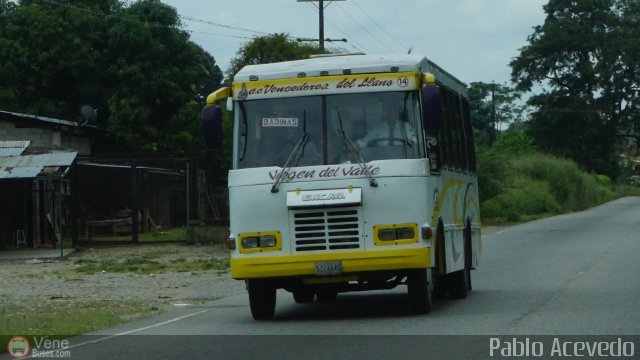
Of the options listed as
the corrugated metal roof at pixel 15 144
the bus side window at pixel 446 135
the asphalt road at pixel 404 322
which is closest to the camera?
the asphalt road at pixel 404 322

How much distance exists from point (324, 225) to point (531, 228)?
93.6 feet

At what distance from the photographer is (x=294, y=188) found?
1436 cm

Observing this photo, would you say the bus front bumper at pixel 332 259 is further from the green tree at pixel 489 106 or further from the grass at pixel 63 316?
the green tree at pixel 489 106

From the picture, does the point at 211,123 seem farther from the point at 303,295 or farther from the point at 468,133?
the point at 468,133

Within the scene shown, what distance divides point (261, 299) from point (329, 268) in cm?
131

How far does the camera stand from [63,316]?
1691 centimetres

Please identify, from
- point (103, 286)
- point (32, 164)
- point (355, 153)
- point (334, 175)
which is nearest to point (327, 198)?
point (334, 175)

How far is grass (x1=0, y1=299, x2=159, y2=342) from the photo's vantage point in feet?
49.2

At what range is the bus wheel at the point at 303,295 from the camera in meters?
16.6

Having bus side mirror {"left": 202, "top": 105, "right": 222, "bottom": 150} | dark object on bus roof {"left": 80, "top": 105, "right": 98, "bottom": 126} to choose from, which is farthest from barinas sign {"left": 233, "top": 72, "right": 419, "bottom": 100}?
dark object on bus roof {"left": 80, "top": 105, "right": 98, "bottom": 126}

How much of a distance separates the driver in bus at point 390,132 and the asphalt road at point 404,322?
2.12m

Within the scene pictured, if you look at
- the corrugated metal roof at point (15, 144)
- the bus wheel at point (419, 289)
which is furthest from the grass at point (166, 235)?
the bus wheel at point (419, 289)

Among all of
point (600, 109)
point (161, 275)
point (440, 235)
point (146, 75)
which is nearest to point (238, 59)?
point (146, 75)

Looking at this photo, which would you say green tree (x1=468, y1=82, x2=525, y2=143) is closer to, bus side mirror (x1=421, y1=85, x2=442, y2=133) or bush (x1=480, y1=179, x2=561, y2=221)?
bush (x1=480, y1=179, x2=561, y2=221)
